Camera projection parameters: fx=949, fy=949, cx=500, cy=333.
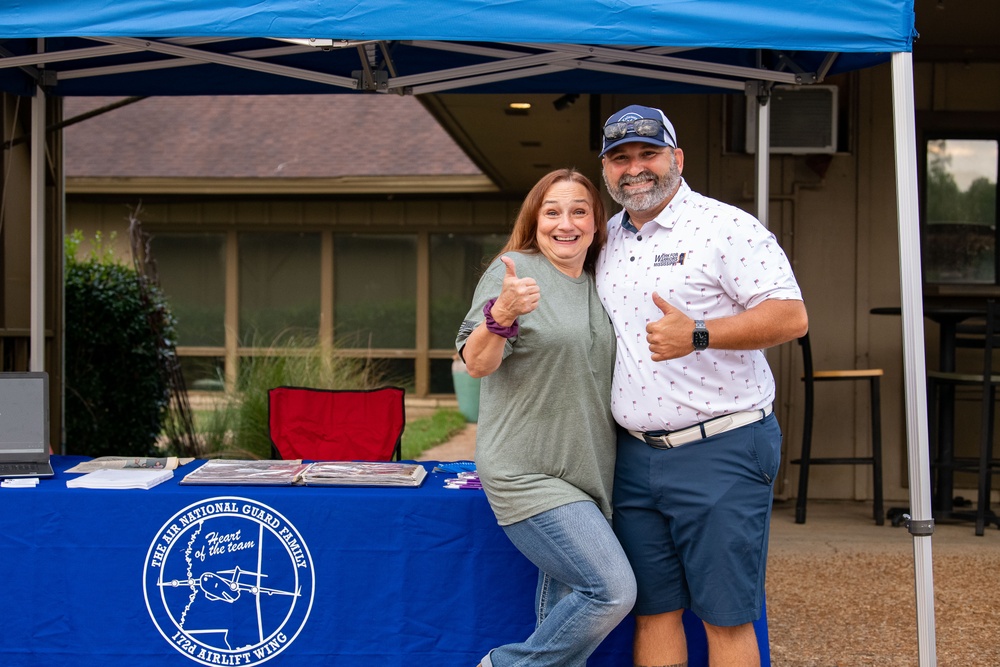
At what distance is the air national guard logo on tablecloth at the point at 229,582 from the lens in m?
2.93

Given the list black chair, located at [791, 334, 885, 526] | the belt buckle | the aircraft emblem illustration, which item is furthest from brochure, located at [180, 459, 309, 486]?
black chair, located at [791, 334, 885, 526]

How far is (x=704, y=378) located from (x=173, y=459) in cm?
200

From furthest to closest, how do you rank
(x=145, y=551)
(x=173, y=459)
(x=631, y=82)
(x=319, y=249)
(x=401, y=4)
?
(x=319, y=249), (x=631, y=82), (x=173, y=459), (x=145, y=551), (x=401, y=4)

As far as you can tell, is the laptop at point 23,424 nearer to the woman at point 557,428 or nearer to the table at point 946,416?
the woman at point 557,428

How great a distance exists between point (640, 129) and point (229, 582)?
182 cm

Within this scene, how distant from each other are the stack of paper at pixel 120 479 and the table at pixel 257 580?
0.06 metres

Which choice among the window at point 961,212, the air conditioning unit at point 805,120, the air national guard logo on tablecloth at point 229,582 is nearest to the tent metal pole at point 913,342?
the air national guard logo on tablecloth at point 229,582

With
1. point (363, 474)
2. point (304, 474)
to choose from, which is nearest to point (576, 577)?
point (363, 474)

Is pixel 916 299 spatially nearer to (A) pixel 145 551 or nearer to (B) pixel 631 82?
(B) pixel 631 82

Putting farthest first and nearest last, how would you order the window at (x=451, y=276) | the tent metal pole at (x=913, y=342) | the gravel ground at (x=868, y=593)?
the window at (x=451, y=276)
the gravel ground at (x=868, y=593)
the tent metal pole at (x=913, y=342)

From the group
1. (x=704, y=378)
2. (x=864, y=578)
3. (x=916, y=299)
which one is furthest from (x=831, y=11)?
(x=864, y=578)

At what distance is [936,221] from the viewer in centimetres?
596

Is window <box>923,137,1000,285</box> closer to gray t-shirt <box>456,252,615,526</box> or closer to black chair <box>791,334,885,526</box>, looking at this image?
black chair <box>791,334,885,526</box>

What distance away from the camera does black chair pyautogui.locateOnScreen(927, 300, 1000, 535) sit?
16.5 ft
